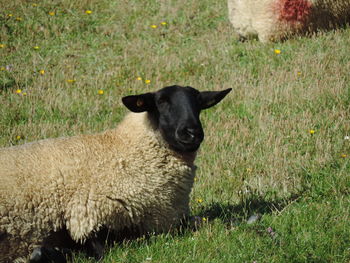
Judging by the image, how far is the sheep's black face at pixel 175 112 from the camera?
4715 mm

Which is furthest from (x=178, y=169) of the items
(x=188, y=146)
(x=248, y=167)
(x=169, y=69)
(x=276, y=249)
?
(x=169, y=69)

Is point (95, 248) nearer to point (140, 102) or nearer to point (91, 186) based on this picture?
point (91, 186)

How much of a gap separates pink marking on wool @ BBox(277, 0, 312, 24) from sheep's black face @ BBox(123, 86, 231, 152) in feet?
20.2

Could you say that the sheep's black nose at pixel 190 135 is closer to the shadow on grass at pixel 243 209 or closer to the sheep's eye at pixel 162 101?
the sheep's eye at pixel 162 101

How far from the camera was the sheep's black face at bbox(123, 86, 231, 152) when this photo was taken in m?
4.71

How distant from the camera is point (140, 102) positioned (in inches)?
195

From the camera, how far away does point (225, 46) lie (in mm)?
11125

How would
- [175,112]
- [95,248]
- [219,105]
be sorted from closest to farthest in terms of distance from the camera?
[95,248] → [175,112] → [219,105]

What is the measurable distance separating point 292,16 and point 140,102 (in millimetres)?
6643

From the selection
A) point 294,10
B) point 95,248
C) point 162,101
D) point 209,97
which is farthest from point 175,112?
point 294,10

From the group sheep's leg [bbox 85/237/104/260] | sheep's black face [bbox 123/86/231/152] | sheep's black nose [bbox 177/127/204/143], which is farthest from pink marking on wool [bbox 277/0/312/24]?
sheep's leg [bbox 85/237/104/260]

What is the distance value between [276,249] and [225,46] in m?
7.38

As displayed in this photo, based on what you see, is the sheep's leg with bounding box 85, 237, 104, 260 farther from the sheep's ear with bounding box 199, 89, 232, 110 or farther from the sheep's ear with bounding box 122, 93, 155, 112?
the sheep's ear with bounding box 199, 89, 232, 110

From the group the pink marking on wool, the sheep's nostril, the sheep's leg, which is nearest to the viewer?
the sheep's leg
